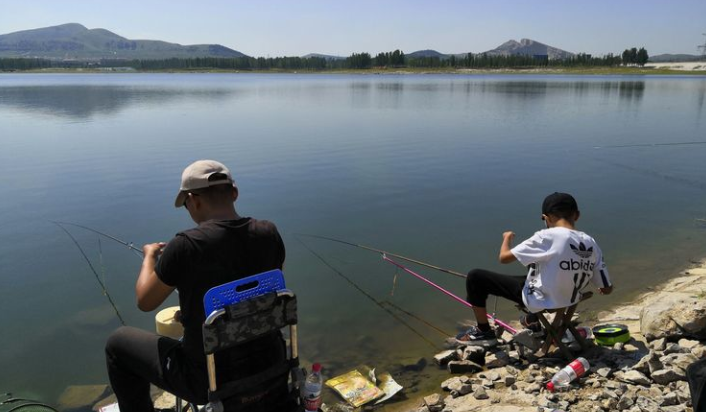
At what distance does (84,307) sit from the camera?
7.88m

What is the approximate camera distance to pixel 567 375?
15.4 feet

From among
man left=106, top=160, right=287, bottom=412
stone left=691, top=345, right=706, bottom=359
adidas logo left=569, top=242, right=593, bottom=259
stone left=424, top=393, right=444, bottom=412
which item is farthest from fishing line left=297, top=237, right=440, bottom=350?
man left=106, top=160, right=287, bottom=412

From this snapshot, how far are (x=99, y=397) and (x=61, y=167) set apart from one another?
13590mm

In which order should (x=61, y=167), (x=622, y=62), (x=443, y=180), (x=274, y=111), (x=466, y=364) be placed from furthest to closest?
(x=622, y=62) → (x=274, y=111) → (x=61, y=167) → (x=443, y=180) → (x=466, y=364)

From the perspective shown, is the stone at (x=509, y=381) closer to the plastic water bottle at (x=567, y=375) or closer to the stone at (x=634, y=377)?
the plastic water bottle at (x=567, y=375)

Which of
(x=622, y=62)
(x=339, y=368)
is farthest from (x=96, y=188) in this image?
(x=622, y=62)

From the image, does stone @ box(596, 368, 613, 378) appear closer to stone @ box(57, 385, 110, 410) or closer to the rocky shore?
the rocky shore

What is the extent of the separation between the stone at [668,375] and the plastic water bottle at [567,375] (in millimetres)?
569

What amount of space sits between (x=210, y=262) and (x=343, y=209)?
961 cm

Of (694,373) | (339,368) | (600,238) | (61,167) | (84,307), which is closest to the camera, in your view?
(694,373)

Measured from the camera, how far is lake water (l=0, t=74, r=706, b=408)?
23.5ft

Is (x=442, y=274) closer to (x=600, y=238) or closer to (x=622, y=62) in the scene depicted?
(x=600, y=238)

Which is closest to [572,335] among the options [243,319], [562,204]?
[562,204]

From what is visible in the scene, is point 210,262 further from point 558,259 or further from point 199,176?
point 558,259
